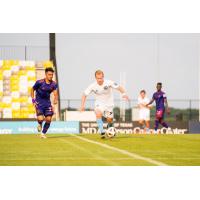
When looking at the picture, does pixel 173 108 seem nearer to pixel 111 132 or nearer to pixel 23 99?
pixel 23 99

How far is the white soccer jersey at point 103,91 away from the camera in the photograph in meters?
13.3

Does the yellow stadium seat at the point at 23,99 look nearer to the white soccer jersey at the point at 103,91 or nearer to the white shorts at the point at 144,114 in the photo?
the white soccer jersey at the point at 103,91

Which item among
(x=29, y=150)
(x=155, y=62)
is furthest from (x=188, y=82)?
(x=29, y=150)

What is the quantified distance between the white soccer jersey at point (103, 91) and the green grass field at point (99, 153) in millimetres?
1105

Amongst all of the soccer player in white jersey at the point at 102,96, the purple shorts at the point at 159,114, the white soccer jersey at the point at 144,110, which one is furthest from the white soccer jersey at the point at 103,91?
the white soccer jersey at the point at 144,110

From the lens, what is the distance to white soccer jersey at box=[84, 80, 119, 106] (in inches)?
525

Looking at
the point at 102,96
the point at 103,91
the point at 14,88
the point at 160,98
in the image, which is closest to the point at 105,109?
the point at 102,96

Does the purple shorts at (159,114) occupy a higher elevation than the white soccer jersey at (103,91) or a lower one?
lower

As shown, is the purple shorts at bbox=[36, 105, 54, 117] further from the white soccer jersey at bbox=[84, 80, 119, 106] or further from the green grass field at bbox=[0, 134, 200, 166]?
the green grass field at bbox=[0, 134, 200, 166]

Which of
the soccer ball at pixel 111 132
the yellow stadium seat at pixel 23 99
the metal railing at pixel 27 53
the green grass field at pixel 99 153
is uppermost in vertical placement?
the metal railing at pixel 27 53

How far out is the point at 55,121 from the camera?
1911 cm

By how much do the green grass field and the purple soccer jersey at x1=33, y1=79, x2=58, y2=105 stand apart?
1504mm

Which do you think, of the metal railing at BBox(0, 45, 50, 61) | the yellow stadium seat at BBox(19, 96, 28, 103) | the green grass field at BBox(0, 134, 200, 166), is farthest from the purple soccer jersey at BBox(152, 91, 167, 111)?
the green grass field at BBox(0, 134, 200, 166)
